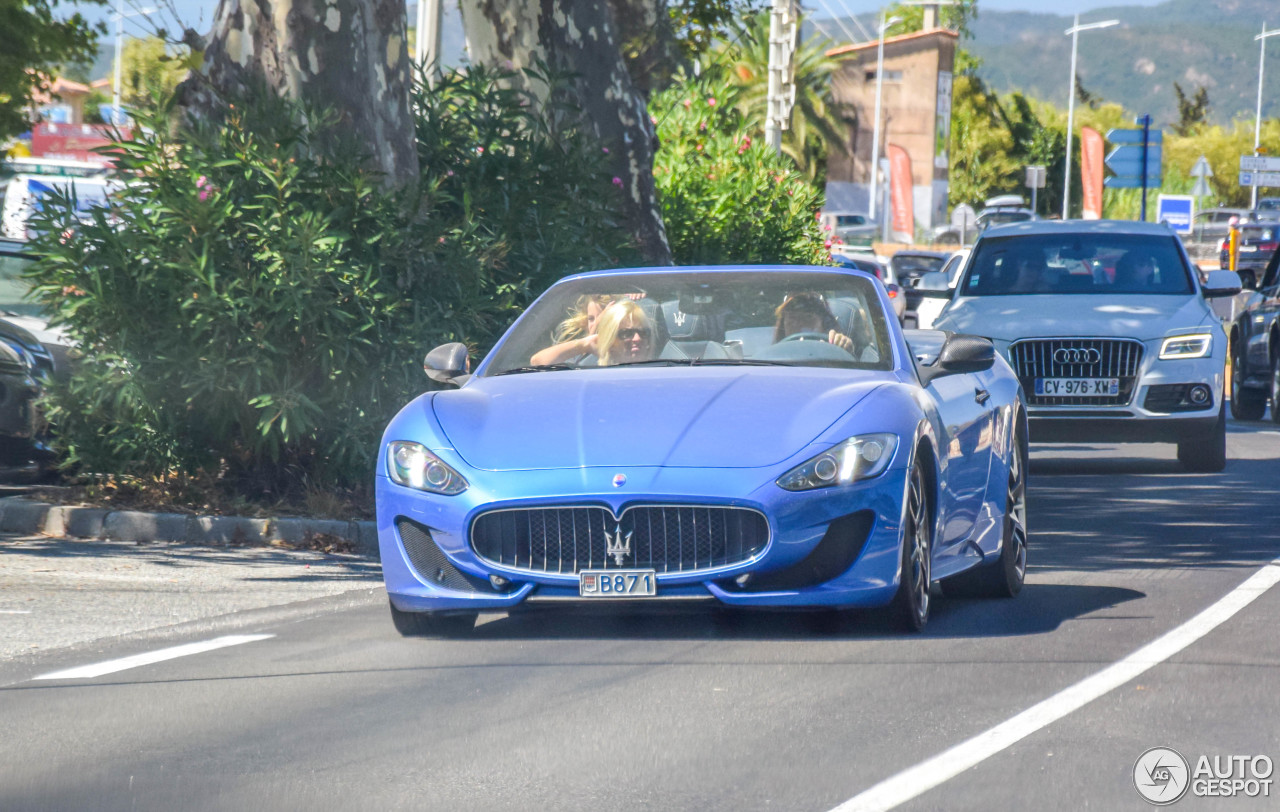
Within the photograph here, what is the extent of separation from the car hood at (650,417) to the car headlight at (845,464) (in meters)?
0.08

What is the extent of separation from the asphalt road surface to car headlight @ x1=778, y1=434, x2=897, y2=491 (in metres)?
0.58

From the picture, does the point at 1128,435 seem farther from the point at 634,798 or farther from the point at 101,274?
the point at 634,798

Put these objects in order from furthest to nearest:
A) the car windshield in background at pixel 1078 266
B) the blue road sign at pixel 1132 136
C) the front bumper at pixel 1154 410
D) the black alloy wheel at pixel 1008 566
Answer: the blue road sign at pixel 1132 136, the car windshield in background at pixel 1078 266, the front bumper at pixel 1154 410, the black alloy wheel at pixel 1008 566

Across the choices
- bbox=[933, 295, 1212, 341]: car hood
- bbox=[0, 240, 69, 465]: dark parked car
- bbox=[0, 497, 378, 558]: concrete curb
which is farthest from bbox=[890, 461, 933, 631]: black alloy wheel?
bbox=[933, 295, 1212, 341]: car hood

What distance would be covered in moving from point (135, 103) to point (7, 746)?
6.19 metres

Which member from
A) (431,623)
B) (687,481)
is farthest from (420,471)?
(687,481)

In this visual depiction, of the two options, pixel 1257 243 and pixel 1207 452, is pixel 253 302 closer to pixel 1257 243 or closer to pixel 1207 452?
pixel 1207 452

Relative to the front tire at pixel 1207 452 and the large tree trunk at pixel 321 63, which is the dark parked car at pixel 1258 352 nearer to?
the front tire at pixel 1207 452

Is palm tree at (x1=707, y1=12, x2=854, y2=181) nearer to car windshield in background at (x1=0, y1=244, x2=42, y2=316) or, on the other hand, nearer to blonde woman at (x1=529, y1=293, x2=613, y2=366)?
car windshield in background at (x1=0, y1=244, x2=42, y2=316)

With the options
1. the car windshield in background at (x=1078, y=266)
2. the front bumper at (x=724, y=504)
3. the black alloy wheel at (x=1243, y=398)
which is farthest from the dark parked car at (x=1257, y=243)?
the front bumper at (x=724, y=504)

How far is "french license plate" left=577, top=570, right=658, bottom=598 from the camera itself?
6.79 m

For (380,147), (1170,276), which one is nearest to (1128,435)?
(1170,276)

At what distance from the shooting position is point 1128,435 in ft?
48.0

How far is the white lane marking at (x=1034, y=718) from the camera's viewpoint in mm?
4969
